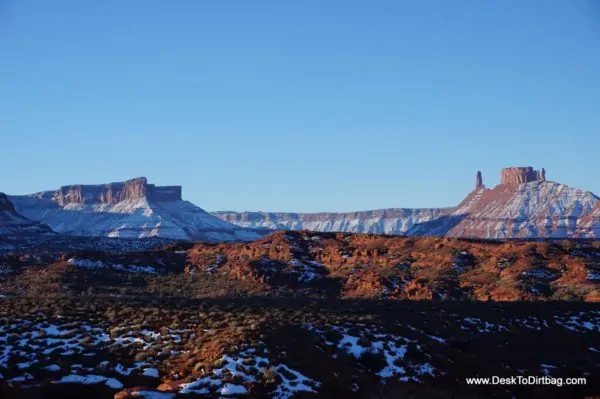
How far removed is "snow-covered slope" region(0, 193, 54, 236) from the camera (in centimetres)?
17025

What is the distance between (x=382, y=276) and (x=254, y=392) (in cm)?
3791

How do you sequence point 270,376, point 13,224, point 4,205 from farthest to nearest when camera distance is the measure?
point 4,205, point 13,224, point 270,376


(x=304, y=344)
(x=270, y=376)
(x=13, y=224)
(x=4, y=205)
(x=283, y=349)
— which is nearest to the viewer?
(x=270, y=376)

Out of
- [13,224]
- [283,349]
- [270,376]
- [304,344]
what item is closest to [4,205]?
[13,224]

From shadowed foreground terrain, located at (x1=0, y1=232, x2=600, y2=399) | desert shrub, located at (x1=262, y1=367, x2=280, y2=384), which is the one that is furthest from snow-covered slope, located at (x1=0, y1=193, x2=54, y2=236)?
desert shrub, located at (x1=262, y1=367, x2=280, y2=384)

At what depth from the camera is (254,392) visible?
23.8 m

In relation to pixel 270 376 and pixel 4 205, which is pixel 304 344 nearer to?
pixel 270 376

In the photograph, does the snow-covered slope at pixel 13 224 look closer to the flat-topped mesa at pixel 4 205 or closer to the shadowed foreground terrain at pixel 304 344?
the flat-topped mesa at pixel 4 205

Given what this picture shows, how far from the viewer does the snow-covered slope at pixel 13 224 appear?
170 metres

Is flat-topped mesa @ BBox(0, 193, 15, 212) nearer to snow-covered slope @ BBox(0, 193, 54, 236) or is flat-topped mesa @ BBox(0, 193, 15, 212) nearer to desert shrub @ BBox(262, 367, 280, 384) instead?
snow-covered slope @ BBox(0, 193, 54, 236)

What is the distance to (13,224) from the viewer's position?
177000 mm

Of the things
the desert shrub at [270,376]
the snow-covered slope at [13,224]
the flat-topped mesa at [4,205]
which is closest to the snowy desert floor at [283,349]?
the desert shrub at [270,376]

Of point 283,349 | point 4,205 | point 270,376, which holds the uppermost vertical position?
point 4,205

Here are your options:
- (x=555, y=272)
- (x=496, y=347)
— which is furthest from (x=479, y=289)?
(x=496, y=347)
